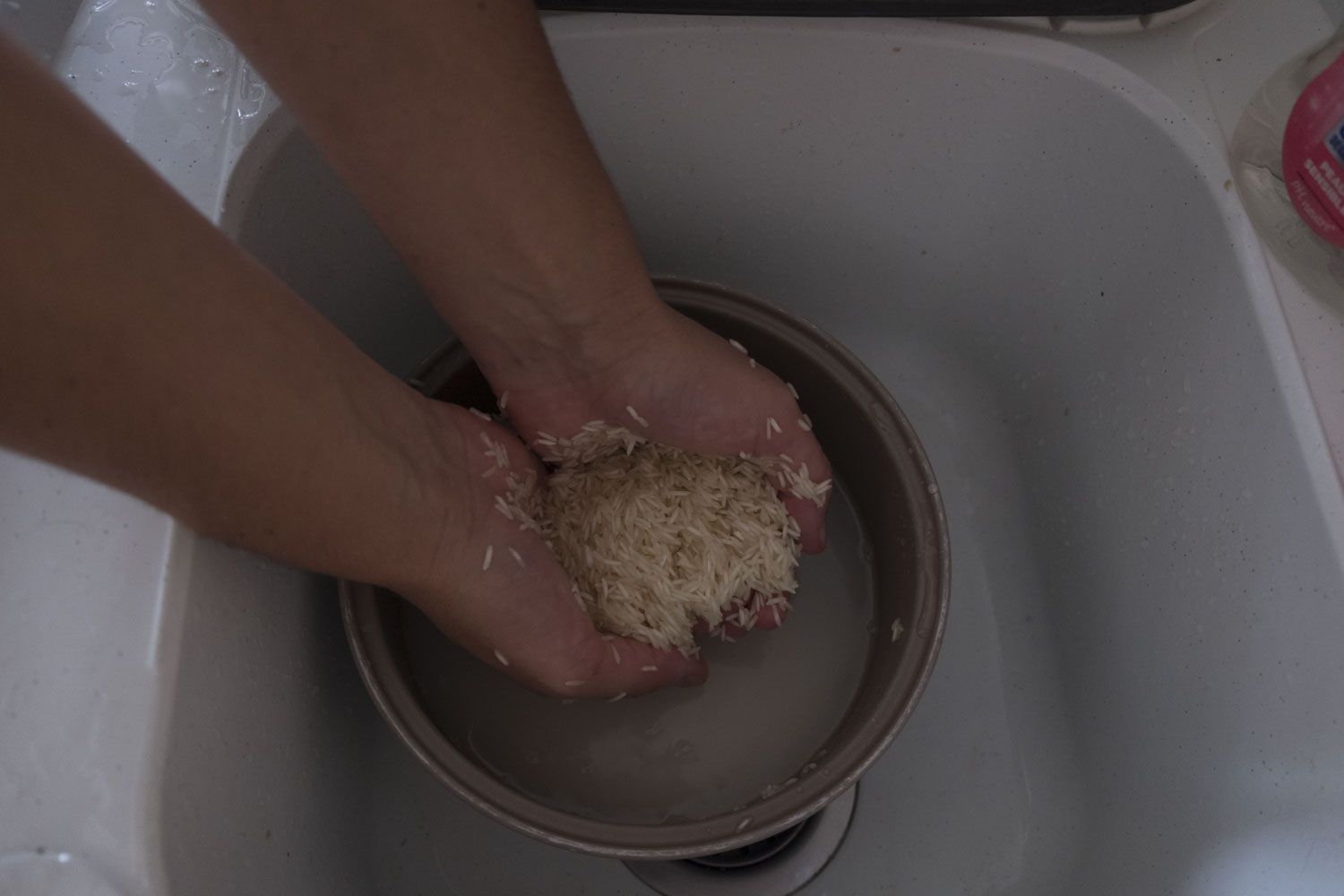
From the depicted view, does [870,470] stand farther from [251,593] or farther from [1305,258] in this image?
[251,593]

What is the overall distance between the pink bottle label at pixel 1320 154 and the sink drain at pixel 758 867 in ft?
2.15

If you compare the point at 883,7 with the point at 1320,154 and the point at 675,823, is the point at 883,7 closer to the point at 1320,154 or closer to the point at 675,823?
the point at 1320,154

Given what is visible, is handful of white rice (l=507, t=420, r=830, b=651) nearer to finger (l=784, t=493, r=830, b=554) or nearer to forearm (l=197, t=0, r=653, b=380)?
finger (l=784, t=493, r=830, b=554)

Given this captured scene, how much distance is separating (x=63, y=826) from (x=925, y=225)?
34.8 inches

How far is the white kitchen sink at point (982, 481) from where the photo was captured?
67 centimetres

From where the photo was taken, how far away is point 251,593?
707 millimetres

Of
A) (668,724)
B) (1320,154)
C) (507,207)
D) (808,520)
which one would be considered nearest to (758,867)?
(668,724)

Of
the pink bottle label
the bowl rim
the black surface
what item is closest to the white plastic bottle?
the pink bottle label

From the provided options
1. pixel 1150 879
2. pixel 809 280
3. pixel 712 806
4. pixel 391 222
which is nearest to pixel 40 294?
pixel 391 222

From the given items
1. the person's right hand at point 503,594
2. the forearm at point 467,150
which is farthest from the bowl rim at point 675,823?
the forearm at point 467,150

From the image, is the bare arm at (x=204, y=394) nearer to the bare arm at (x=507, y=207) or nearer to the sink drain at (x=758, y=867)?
the bare arm at (x=507, y=207)

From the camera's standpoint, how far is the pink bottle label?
25.7 inches

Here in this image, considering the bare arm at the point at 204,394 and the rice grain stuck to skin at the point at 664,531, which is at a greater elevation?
the bare arm at the point at 204,394

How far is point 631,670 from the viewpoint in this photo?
81 cm
